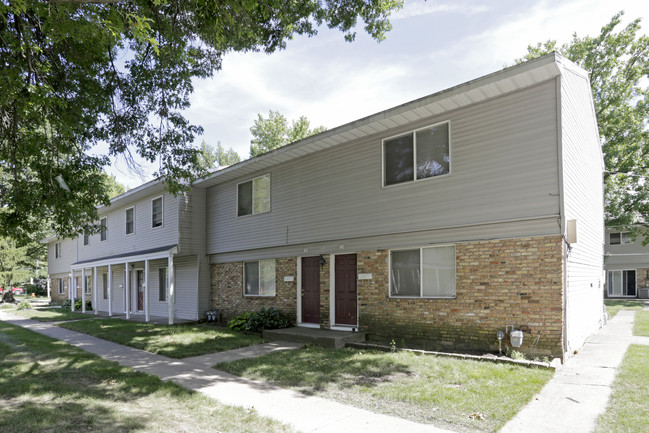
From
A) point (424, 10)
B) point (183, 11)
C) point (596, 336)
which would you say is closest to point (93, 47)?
point (183, 11)

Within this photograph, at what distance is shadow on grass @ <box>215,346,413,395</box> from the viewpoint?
6934 mm

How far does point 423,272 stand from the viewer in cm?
986

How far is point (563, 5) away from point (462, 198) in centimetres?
494

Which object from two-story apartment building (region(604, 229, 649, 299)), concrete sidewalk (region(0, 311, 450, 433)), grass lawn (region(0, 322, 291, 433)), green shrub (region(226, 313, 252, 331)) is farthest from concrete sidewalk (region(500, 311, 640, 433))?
two-story apartment building (region(604, 229, 649, 299))

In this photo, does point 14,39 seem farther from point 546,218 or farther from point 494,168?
point 546,218

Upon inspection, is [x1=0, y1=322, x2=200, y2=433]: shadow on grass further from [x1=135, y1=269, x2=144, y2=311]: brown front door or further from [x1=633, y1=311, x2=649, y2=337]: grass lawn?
[x1=633, y1=311, x2=649, y2=337]: grass lawn

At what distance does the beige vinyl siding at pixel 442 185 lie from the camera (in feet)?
26.9

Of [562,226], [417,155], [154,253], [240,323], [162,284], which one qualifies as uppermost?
[417,155]

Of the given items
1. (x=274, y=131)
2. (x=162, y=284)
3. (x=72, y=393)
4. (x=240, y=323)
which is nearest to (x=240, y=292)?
(x=240, y=323)

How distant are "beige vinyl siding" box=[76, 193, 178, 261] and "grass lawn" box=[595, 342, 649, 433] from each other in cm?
1394

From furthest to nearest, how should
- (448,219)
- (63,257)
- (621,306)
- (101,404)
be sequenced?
(63,257) → (621,306) → (448,219) → (101,404)

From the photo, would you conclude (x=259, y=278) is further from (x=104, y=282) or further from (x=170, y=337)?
(x=104, y=282)

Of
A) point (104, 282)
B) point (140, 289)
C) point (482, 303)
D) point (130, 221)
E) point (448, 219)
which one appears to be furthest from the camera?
point (104, 282)

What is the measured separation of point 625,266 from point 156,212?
3087cm
